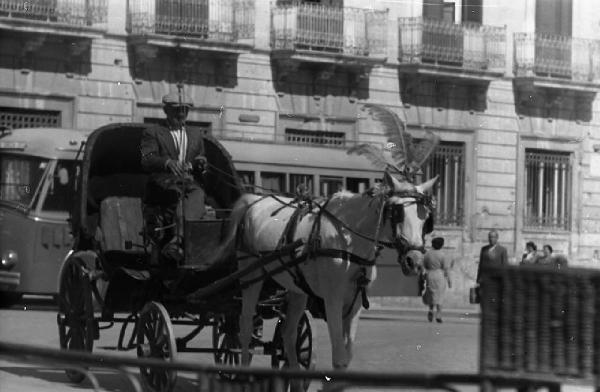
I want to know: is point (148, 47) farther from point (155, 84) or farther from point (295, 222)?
point (295, 222)

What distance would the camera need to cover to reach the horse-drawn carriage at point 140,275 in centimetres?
1083

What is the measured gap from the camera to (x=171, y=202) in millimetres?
11039

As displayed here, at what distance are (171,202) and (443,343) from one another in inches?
285

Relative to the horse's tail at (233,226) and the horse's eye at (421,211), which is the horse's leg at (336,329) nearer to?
the horse's eye at (421,211)

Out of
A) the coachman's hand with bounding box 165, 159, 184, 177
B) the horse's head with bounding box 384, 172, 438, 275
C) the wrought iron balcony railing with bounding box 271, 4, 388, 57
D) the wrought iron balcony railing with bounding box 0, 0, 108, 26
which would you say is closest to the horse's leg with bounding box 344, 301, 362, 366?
the horse's head with bounding box 384, 172, 438, 275

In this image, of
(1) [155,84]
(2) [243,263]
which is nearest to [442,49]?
(1) [155,84]

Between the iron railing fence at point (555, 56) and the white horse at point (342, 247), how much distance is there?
2174 cm

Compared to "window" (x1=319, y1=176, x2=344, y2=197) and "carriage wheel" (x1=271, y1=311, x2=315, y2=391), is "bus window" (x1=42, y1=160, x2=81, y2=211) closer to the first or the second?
"window" (x1=319, y1=176, x2=344, y2=197)

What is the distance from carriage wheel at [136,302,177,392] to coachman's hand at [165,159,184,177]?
1.05 meters

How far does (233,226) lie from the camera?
11.2m

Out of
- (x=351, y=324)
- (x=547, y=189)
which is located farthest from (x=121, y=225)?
(x=547, y=189)

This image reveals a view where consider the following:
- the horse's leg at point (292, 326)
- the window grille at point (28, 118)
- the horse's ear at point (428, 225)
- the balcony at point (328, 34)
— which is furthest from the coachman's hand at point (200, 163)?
the balcony at point (328, 34)

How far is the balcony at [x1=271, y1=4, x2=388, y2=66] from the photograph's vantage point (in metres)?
28.6

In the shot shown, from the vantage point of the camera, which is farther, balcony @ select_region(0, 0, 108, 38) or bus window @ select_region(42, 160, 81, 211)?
balcony @ select_region(0, 0, 108, 38)
